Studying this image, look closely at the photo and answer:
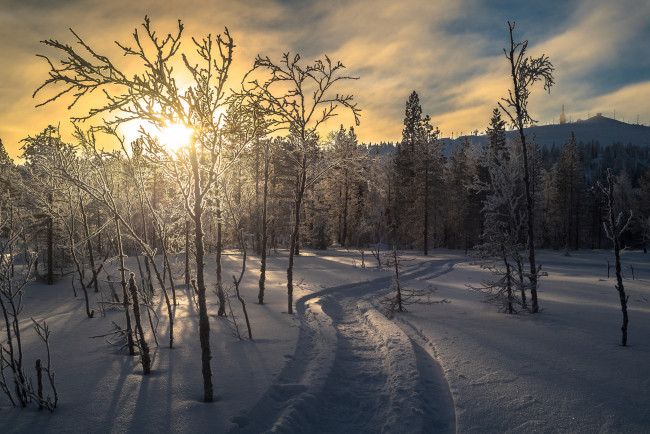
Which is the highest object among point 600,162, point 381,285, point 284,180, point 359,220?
point 600,162

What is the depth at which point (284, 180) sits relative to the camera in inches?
1252

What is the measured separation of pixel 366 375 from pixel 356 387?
63 centimetres

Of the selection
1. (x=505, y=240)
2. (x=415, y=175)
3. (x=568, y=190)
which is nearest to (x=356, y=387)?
(x=505, y=240)

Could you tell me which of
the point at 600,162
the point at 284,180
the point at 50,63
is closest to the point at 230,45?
the point at 50,63

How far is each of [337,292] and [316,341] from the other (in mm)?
7530

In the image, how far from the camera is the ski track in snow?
5289 millimetres

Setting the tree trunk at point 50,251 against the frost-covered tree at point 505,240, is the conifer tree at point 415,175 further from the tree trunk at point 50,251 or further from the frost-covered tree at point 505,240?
the tree trunk at point 50,251

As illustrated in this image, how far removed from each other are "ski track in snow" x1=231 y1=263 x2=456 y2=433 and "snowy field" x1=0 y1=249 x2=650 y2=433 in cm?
3

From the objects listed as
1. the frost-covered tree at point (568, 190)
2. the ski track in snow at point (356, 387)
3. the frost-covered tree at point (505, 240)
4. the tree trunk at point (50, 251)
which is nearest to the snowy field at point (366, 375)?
the ski track in snow at point (356, 387)

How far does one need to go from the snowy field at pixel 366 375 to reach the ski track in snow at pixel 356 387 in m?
0.03

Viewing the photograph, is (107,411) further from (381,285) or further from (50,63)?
(381,285)

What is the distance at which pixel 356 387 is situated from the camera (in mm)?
6688

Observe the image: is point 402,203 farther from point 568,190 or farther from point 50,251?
Answer: point 50,251

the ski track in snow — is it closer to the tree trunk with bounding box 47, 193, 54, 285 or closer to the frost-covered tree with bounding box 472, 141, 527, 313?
the frost-covered tree with bounding box 472, 141, 527, 313
